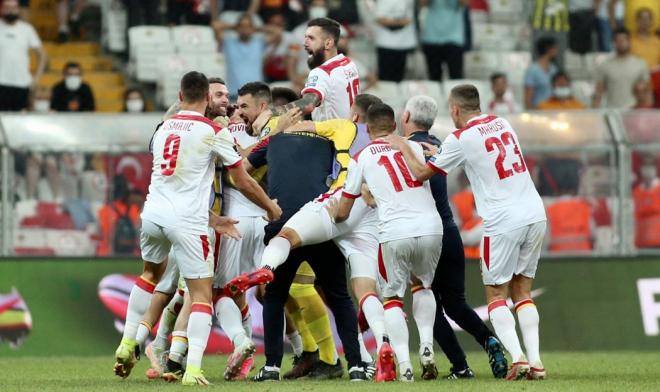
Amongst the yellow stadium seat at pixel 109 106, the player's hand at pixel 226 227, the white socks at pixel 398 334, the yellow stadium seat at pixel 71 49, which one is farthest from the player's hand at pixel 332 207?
the yellow stadium seat at pixel 71 49

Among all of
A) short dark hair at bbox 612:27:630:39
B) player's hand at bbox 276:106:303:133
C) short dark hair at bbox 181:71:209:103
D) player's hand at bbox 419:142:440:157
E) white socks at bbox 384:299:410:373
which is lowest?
white socks at bbox 384:299:410:373

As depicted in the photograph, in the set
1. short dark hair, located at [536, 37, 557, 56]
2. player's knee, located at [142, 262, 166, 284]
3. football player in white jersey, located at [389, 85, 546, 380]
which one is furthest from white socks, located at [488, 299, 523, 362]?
short dark hair, located at [536, 37, 557, 56]

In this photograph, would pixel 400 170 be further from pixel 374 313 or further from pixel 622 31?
pixel 622 31

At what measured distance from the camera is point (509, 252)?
470 inches

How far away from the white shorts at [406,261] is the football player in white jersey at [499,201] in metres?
0.41

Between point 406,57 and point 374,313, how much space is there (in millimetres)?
10324

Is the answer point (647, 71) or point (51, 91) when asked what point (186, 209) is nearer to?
point (51, 91)

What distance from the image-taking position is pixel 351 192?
12.1m

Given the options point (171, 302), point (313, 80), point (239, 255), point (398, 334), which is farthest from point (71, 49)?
point (398, 334)

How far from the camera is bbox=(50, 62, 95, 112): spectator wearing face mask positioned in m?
19.8

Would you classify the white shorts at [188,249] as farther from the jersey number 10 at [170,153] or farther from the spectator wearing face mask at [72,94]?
the spectator wearing face mask at [72,94]

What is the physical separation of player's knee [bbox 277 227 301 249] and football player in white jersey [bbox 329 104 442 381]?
35cm

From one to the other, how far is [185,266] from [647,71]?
468 inches

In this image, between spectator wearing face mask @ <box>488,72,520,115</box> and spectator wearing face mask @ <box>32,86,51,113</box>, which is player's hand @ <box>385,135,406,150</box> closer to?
spectator wearing face mask @ <box>488,72,520,115</box>
